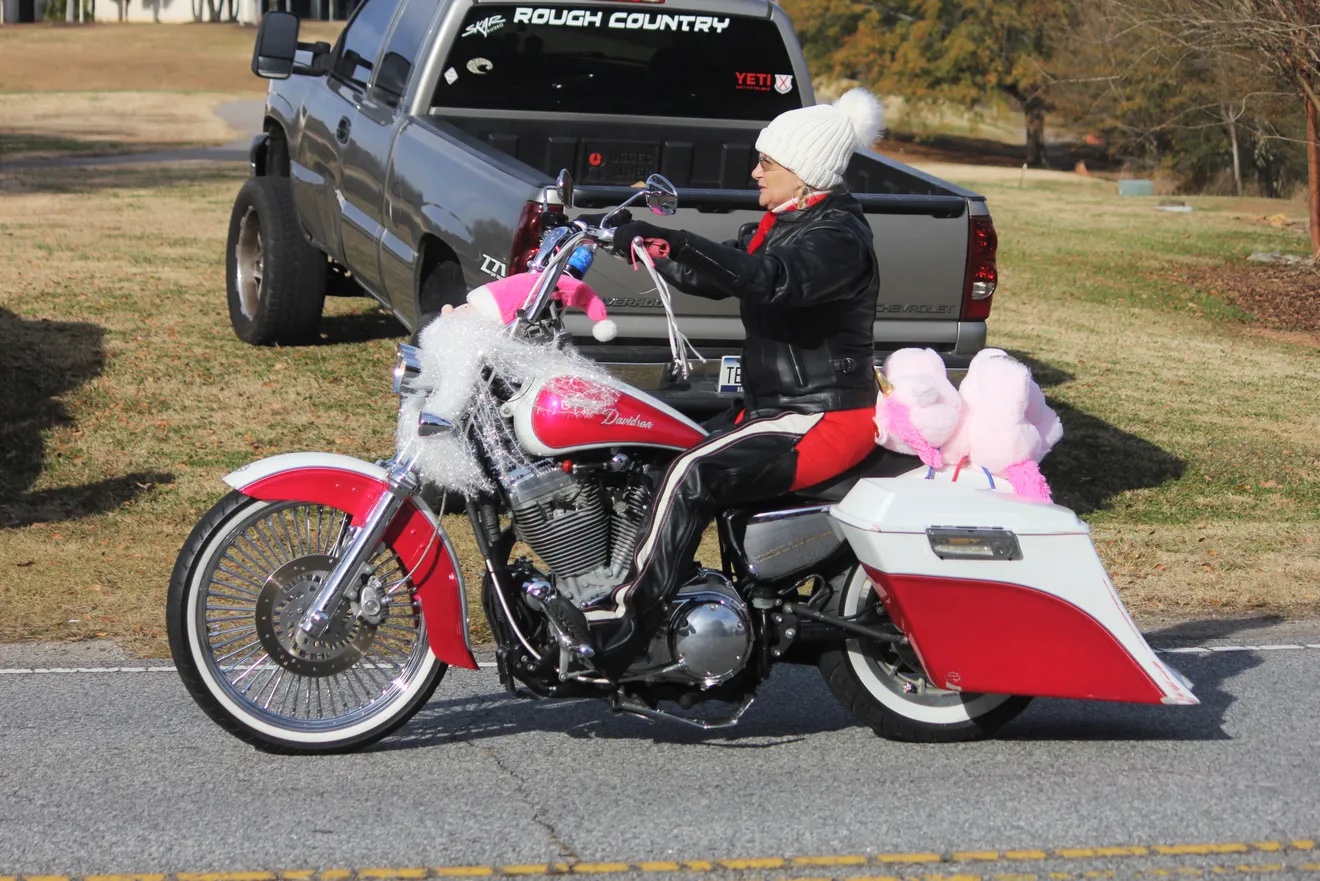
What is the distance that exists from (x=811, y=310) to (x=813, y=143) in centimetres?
47

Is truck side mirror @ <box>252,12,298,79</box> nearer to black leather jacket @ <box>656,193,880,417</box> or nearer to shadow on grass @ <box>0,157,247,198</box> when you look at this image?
black leather jacket @ <box>656,193,880,417</box>

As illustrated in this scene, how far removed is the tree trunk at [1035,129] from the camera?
54219mm

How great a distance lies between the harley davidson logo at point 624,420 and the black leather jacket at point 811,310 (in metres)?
0.38

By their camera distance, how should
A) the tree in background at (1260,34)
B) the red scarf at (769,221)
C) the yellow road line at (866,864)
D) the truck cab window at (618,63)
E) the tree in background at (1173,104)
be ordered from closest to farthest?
1. the yellow road line at (866,864)
2. the red scarf at (769,221)
3. the truck cab window at (618,63)
4. the tree in background at (1260,34)
5. the tree in background at (1173,104)

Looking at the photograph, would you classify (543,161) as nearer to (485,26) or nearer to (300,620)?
(485,26)

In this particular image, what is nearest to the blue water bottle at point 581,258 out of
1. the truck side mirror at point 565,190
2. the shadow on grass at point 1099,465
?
the truck side mirror at point 565,190

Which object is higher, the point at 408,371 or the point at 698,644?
the point at 408,371

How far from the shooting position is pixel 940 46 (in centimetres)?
5372

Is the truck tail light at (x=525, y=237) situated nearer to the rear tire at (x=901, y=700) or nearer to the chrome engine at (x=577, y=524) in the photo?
the chrome engine at (x=577, y=524)

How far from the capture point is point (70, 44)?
66.9m

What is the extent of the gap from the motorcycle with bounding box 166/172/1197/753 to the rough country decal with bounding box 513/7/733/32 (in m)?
4.82

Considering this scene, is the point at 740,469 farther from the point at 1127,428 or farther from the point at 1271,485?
the point at 1127,428

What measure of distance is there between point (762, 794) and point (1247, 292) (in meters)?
14.1

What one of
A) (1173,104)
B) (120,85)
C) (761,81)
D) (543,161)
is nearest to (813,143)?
(543,161)
